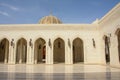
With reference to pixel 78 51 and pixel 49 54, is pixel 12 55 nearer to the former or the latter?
pixel 49 54

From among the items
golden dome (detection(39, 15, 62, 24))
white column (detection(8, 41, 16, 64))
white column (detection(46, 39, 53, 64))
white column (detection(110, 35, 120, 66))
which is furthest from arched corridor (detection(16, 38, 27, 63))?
white column (detection(110, 35, 120, 66))

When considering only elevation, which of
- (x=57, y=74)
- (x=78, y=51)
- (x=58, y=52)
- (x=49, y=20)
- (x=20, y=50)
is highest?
(x=49, y=20)

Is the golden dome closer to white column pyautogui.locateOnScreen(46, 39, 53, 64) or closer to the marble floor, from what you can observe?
white column pyautogui.locateOnScreen(46, 39, 53, 64)

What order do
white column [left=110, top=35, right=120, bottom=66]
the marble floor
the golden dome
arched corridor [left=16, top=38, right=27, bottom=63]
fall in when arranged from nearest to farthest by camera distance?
1. the marble floor
2. white column [left=110, top=35, right=120, bottom=66]
3. arched corridor [left=16, top=38, right=27, bottom=63]
4. the golden dome

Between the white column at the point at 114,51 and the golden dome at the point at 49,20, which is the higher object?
the golden dome at the point at 49,20

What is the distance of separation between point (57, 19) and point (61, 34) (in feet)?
30.9

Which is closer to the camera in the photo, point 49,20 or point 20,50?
point 20,50

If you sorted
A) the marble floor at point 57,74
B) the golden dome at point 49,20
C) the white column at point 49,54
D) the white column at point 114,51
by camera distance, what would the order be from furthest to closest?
1. the golden dome at point 49,20
2. the white column at point 49,54
3. the white column at point 114,51
4. the marble floor at point 57,74

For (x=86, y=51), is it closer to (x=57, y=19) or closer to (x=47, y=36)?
(x=47, y=36)

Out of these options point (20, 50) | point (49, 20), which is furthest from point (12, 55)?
point (49, 20)

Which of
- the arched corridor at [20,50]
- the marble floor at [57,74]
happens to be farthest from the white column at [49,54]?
the marble floor at [57,74]

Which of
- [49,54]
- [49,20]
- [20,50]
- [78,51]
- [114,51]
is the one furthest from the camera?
[49,20]

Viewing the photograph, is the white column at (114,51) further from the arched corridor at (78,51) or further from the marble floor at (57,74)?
the arched corridor at (78,51)

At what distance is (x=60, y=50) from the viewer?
23250 millimetres
